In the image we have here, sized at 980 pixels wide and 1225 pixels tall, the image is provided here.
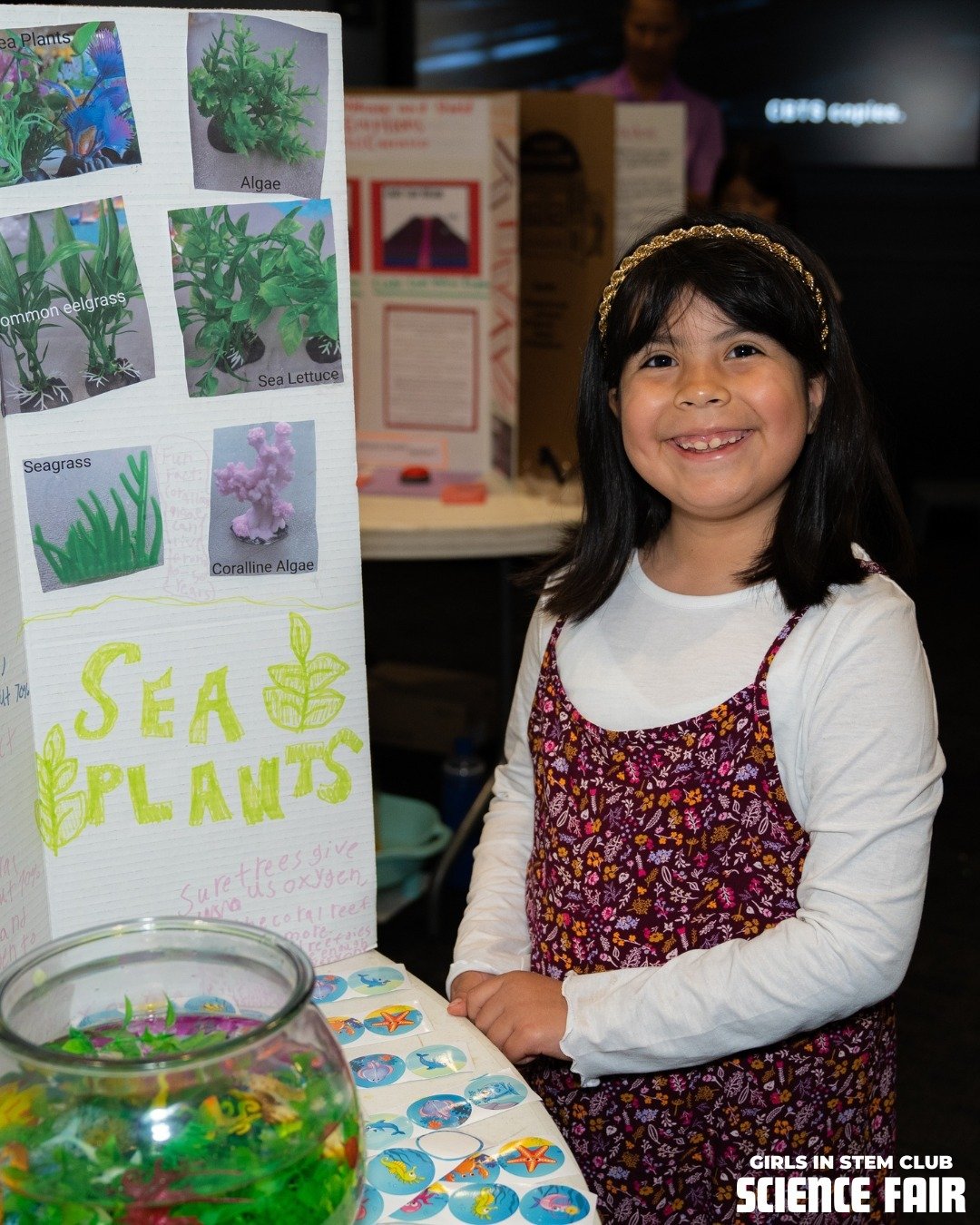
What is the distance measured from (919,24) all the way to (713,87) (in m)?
0.80

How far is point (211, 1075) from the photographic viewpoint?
593 millimetres

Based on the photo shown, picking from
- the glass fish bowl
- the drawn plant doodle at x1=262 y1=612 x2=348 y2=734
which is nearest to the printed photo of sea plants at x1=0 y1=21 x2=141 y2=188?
the drawn plant doodle at x1=262 y1=612 x2=348 y2=734

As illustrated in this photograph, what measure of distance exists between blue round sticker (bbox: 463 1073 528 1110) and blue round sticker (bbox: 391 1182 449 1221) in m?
0.08

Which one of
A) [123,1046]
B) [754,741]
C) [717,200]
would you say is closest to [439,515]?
[754,741]

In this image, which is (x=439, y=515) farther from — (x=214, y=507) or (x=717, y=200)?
(x=717, y=200)

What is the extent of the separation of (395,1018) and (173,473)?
0.40 meters

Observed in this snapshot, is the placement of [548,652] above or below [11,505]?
below

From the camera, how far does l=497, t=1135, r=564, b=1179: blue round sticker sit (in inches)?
30.4

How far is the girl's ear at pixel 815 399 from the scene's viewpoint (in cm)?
117

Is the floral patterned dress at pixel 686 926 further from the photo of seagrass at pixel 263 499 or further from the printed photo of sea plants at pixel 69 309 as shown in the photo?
the printed photo of sea plants at pixel 69 309

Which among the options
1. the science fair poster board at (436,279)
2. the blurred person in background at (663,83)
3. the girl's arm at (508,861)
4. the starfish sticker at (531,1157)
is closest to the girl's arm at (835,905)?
the girl's arm at (508,861)

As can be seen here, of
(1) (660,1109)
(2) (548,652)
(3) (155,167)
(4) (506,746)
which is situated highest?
(3) (155,167)

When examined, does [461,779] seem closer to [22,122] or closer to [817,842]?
[817,842]

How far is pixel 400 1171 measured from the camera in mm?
771
